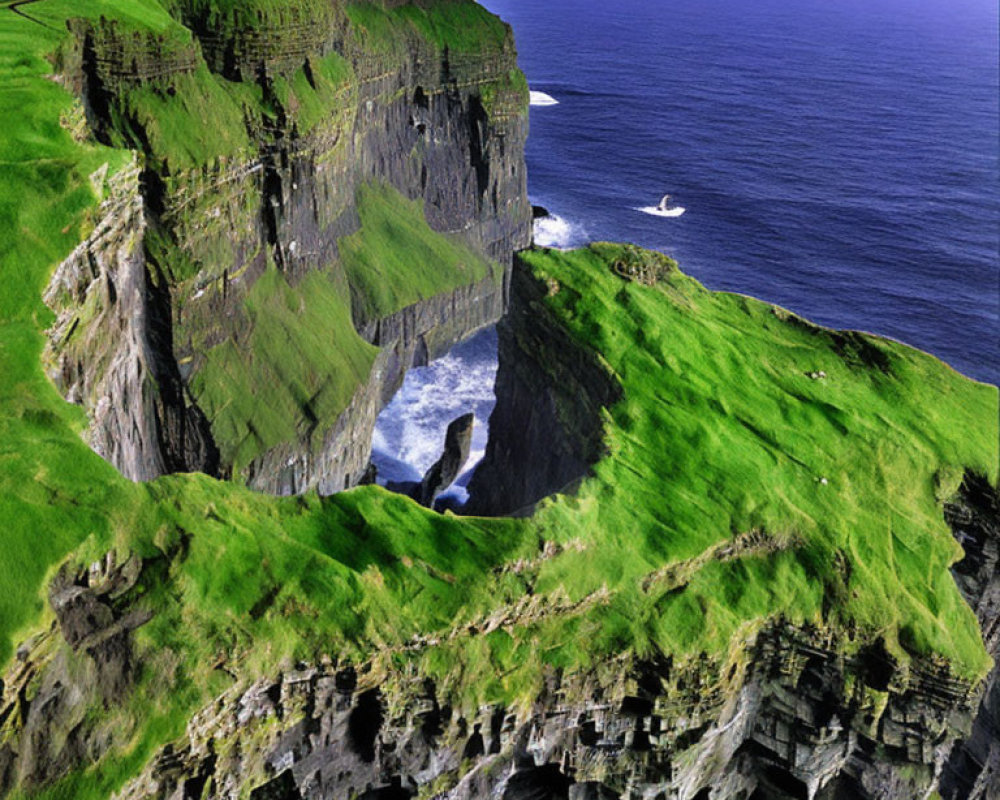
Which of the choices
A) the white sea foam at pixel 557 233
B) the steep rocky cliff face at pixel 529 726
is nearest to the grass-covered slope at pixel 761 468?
the steep rocky cliff face at pixel 529 726

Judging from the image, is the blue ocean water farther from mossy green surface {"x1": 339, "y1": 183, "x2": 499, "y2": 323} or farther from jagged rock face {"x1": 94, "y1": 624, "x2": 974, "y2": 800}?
jagged rock face {"x1": 94, "y1": 624, "x2": 974, "y2": 800}

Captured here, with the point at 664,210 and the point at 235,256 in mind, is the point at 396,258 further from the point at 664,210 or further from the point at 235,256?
the point at 664,210

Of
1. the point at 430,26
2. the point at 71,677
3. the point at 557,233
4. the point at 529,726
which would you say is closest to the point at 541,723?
the point at 529,726

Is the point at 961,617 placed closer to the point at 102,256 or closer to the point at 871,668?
the point at 871,668

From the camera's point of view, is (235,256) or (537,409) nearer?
(537,409)

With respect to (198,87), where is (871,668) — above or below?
below

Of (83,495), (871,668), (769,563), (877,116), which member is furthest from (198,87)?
(877,116)

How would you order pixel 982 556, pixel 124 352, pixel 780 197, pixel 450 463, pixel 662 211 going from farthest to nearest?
pixel 780 197
pixel 662 211
pixel 450 463
pixel 124 352
pixel 982 556
